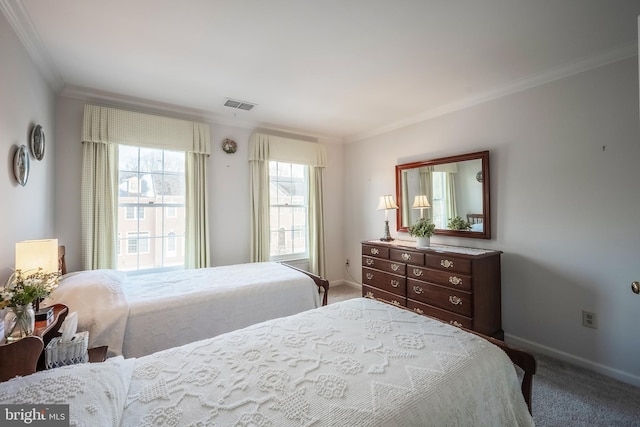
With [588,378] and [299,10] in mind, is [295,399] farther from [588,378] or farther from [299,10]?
[588,378]

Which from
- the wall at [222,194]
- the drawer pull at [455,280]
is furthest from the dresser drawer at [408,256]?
the wall at [222,194]

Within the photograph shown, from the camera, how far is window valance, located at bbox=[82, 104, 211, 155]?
2.94 m

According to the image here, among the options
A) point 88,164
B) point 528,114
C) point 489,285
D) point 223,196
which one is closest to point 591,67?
point 528,114

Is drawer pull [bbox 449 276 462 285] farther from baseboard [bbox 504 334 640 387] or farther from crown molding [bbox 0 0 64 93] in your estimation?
crown molding [bbox 0 0 64 93]

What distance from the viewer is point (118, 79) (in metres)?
2.69

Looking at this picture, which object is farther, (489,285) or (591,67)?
(489,285)

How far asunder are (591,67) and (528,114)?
1.71ft

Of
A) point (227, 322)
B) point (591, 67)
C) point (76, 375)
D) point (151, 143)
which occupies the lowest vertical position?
point (227, 322)

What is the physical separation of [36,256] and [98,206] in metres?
1.63

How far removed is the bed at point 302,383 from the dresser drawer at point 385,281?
172 cm

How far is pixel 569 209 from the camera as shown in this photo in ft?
8.04

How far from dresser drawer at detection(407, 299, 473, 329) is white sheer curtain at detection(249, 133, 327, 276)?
1.80 meters

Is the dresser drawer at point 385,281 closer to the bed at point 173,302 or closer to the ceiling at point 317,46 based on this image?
the bed at point 173,302

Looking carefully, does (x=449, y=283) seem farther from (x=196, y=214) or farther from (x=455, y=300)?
(x=196, y=214)
